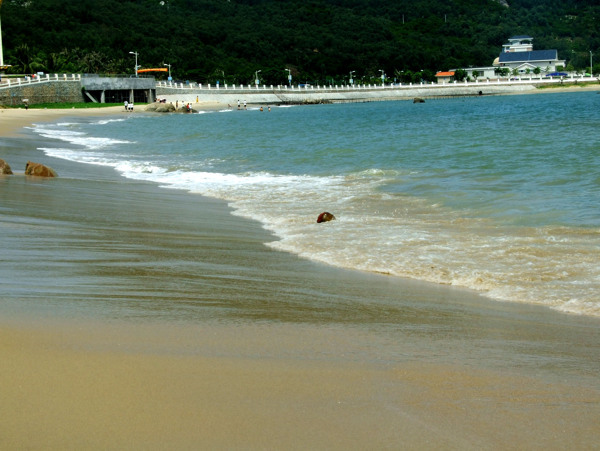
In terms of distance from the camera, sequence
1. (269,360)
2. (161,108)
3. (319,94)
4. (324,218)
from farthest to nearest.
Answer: (319,94) < (161,108) < (324,218) < (269,360)

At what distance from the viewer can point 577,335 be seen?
5.31 m

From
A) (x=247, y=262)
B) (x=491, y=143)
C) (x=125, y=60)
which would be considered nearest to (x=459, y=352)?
(x=247, y=262)

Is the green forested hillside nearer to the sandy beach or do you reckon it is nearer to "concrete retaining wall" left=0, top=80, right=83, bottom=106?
A: "concrete retaining wall" left=0, top=80, right=83, bottom=106

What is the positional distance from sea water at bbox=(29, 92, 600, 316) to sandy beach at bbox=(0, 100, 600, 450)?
893 millimetres

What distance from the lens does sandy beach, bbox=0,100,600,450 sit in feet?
11.4

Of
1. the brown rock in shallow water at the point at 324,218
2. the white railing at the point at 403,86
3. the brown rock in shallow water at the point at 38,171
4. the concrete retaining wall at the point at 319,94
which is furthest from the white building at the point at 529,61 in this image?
the brown rock in shallow water at the point at 324,218

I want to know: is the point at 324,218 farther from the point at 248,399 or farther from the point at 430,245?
the point at 248,399

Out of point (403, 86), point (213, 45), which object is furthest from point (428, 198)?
point (213, 45)

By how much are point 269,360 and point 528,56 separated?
184 metres

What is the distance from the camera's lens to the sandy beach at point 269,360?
347 centimetres

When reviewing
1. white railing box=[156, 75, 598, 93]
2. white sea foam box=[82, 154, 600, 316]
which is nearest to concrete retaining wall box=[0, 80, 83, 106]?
white railing box=[156, 75, 598, 93]

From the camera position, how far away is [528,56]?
175750mm

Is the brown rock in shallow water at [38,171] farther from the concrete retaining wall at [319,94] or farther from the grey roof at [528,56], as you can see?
the grey roof at [528,56]

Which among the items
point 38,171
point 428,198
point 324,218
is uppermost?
point 38,171
